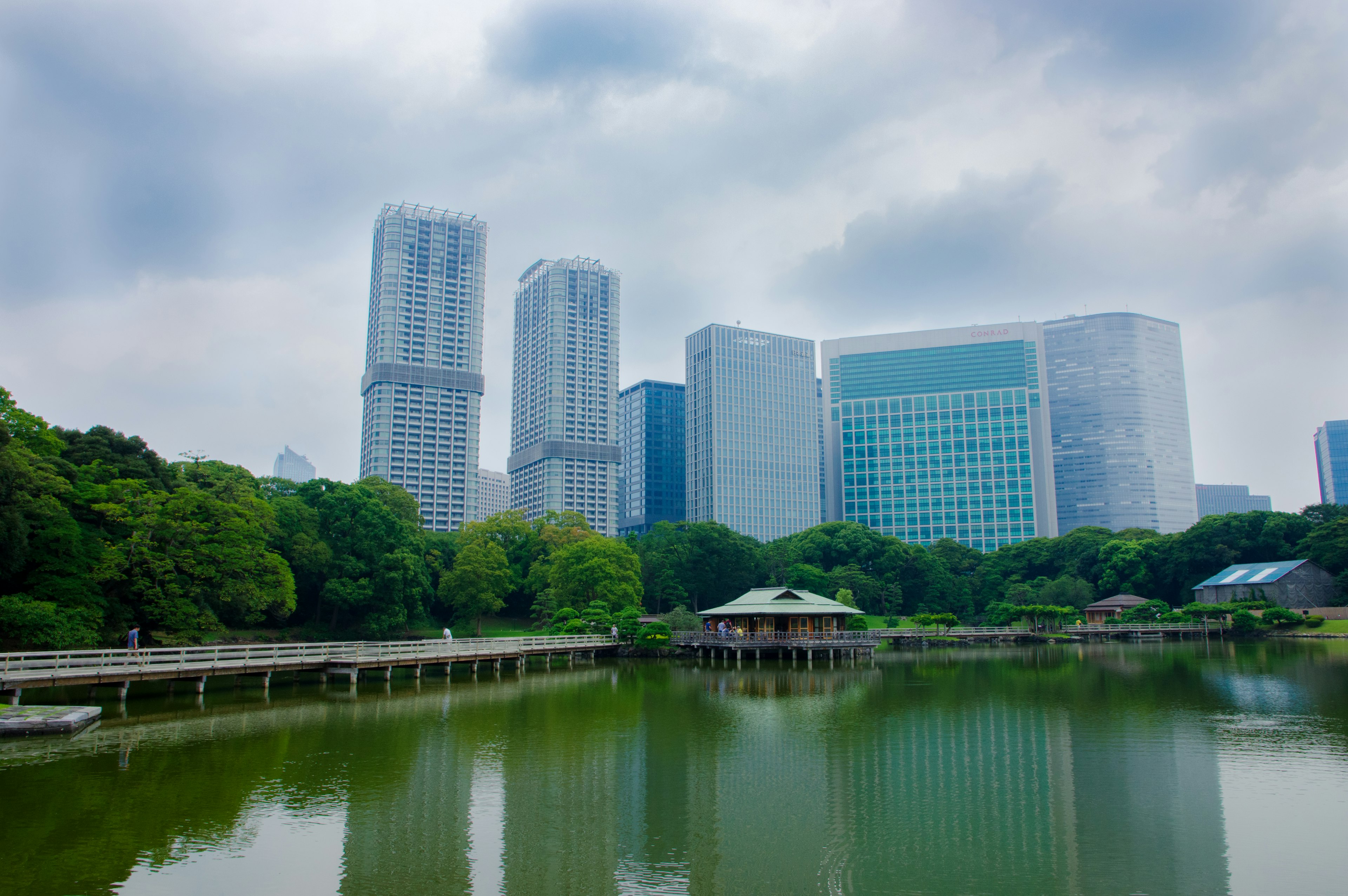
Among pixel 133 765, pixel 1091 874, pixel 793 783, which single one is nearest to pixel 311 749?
pixel 133 765

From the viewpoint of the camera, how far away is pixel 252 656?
3369cm

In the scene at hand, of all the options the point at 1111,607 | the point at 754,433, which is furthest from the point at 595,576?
the point at 754,433

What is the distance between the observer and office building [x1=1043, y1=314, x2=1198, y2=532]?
163000mm

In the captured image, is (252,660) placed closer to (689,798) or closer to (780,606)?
(689,798)

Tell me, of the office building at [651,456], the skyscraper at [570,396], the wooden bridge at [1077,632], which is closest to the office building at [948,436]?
the office building at [651,456]

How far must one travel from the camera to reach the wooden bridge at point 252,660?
25234 mm

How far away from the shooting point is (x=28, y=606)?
28531mm

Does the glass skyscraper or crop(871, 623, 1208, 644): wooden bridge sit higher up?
the glass skyscraper

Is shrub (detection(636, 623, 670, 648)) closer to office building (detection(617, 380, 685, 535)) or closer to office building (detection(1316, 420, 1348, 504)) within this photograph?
office building (detection(617, 380, 685, 535))

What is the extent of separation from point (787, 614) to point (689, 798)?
1431 inches

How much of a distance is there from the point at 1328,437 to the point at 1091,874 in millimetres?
232384

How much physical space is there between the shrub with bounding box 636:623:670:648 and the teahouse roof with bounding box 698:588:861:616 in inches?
143

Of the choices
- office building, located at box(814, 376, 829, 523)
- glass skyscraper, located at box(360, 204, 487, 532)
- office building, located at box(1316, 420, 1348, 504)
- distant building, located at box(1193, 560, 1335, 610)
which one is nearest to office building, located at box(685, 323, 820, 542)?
office building, located at box(814, 376, 829, 523)

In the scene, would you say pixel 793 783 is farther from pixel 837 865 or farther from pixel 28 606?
pixel 28 606
